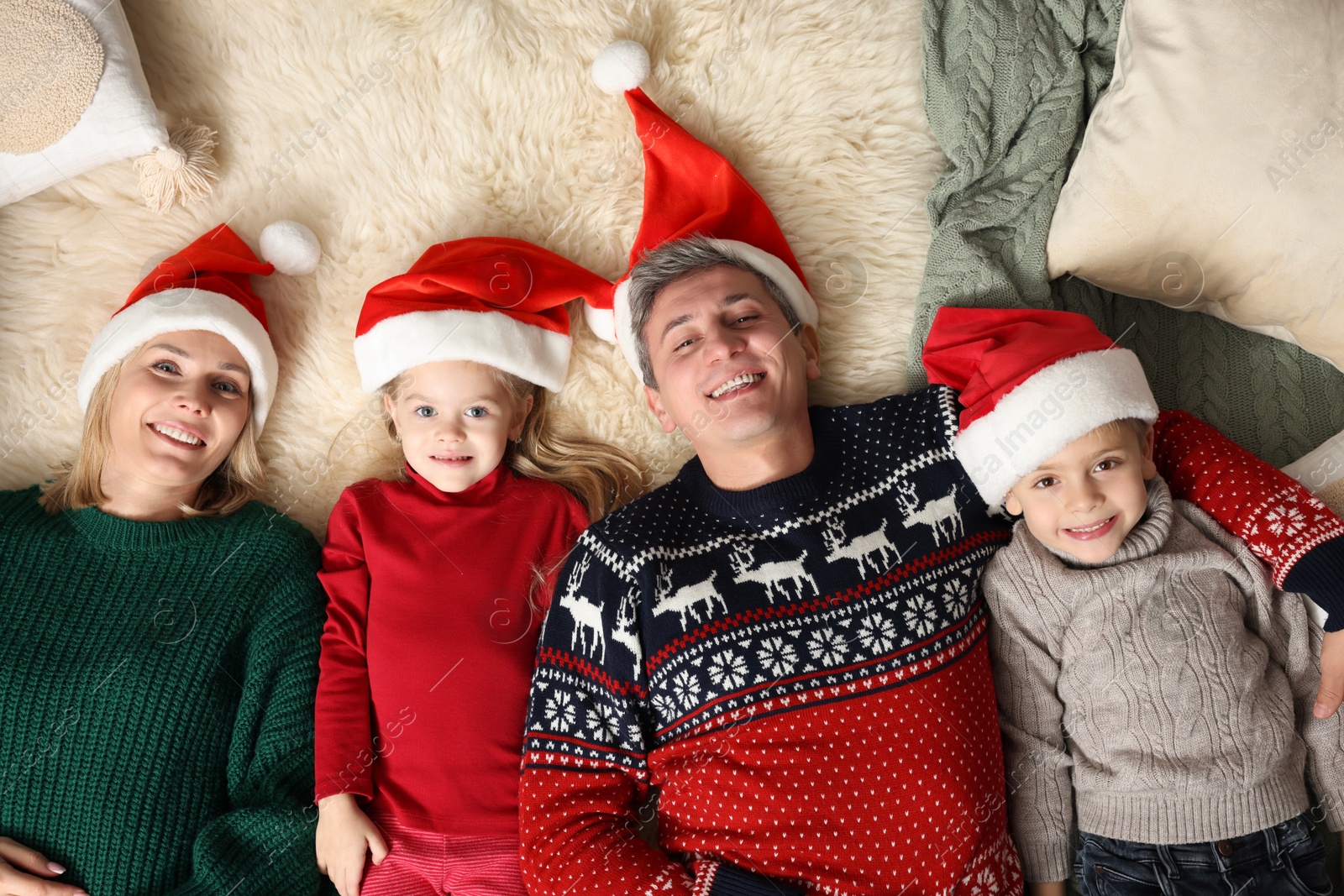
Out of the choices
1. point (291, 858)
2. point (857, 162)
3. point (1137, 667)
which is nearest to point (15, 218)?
point (291, 858)

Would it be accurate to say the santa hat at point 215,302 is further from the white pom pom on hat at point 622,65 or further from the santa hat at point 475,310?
the white pom pom on hat at point 622,65

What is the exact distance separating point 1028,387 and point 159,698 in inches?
61.4

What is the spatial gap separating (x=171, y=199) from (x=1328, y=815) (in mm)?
2298

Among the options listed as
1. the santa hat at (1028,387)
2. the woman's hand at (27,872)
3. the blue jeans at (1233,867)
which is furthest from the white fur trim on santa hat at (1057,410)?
the woman's hand at (27,872)

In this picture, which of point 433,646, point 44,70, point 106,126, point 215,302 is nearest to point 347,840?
point 433,646

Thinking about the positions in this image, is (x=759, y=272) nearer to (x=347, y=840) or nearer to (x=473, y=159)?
(x=473, y=159)

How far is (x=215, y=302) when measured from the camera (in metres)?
1.63

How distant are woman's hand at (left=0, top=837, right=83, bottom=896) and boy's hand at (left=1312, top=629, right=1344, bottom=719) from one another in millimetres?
2018

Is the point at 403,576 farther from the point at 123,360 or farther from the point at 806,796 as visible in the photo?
the point at 806,796

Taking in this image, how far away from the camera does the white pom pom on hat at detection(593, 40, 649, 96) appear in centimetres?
167

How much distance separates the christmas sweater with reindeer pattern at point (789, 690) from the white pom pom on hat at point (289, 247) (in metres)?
0.77

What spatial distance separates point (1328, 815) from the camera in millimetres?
1449

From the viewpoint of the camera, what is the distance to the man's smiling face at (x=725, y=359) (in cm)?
150

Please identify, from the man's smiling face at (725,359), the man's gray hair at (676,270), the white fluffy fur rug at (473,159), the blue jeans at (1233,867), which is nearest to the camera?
the blue jeans at (1233,867)
